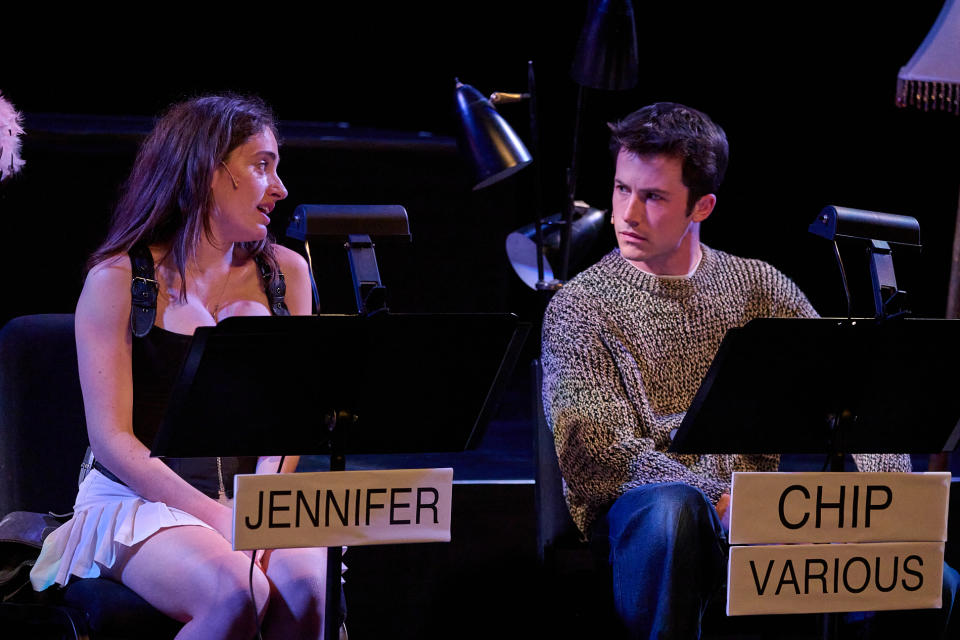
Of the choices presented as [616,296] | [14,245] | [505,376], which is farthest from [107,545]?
[14,245]

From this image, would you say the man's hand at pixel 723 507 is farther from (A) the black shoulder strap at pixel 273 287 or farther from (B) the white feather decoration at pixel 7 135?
(B) the white feather decoration at pixel 7 135

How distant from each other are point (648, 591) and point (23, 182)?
2.91 m

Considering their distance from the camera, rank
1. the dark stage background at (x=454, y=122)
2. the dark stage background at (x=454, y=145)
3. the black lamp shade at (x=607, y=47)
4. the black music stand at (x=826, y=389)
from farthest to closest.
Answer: the dark stage background at (x=454, y=122)
the black lamp shade at (x=607, y=47)
the dark stage background at (x=454, y=145)
the black music stand at (x=826, y=389)

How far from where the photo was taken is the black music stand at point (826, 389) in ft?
6.26

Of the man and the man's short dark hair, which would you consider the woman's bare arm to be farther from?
the man's short dark hair

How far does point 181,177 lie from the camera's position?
235 centimetres

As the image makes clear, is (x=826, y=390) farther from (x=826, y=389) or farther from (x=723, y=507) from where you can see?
(x=723, y=507)

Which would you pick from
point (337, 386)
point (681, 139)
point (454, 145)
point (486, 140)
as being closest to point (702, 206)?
point (681, 139)

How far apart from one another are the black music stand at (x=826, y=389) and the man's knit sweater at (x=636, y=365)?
41 cm

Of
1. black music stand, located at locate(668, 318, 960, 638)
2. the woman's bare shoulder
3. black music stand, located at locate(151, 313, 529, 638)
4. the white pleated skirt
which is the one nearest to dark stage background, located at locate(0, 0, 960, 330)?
the woman's bare shoulder

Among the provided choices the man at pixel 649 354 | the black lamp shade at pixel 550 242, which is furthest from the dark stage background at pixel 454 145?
the black lamp shade at pixel 550 242

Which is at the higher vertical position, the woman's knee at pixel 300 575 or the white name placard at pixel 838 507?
the white name placard at pixel 838 507

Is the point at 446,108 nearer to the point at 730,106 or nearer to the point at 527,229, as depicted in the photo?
the point at 730,106

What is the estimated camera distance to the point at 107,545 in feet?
6.91
